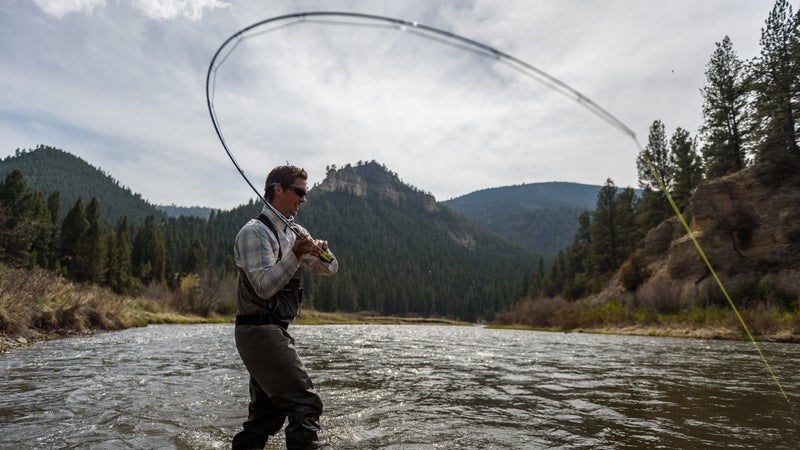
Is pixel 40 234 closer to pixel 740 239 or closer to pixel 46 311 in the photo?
pixel 46 311

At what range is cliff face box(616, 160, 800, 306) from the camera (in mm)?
33000

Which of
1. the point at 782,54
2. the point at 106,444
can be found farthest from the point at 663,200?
the point at 106,444

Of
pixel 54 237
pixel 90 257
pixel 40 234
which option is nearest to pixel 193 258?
pixel 54 237

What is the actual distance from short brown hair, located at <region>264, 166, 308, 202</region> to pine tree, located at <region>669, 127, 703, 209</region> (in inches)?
2445

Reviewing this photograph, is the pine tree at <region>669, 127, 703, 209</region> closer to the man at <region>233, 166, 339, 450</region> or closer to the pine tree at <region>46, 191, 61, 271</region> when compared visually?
the man at <region>233, 166, 339, 450</region>

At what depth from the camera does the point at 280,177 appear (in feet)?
14.1

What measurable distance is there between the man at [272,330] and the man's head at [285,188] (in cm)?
2

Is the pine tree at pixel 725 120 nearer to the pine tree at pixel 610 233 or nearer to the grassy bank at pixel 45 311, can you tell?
the pine tree at pixel 610 233

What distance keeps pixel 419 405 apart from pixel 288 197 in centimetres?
444

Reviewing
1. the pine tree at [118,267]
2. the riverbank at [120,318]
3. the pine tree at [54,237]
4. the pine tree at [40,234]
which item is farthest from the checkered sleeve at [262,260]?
the pine tree at [118,267]

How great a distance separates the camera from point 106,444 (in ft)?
14.9

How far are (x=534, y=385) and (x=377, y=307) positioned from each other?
416 feet

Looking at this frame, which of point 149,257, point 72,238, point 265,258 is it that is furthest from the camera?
point 149,257

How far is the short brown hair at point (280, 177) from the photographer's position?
14.0 ft
